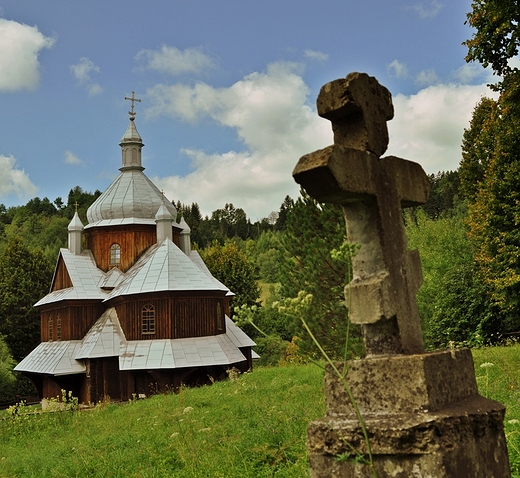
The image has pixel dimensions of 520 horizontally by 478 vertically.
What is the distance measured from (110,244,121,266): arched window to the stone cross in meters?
26.2

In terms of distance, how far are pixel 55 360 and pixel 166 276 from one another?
622 centimetres

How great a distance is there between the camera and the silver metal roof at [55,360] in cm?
2412

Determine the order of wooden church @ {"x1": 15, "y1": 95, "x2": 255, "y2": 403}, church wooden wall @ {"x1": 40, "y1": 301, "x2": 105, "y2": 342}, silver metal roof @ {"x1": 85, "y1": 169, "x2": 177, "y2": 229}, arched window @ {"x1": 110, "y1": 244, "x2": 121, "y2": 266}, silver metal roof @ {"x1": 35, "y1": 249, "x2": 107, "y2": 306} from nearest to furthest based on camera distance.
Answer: wooden church @ {"x1": 15, "y1": 95, "x2": 255, "y2": 403} → church wooden wall @ {"x1": 40, "y1": 301, "x2": 105, "y2": 342} → silver metal roof @ {"x1": 35, "y1": 249, "x2": 107, "y2": 306} → arched window @ {"x1": 110, "y1": 244, "x2": 121, "y2": 266} → silver metal roof @ {"x1": 85, "y1": 169, "x2": 177, "y2": 229}

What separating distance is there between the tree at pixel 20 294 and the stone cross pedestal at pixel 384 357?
1535 inches

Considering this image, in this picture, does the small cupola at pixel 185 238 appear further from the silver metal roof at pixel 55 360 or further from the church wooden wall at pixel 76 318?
the silver metal roof at pixel 55 360

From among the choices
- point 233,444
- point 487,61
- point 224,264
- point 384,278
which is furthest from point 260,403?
point 224,264

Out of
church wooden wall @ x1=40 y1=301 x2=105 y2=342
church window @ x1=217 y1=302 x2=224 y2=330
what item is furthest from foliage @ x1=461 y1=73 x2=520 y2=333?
church wooden wall @ x1=40 y1=301 x2=105 y2=342

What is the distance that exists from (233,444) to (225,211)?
98690 millimetres

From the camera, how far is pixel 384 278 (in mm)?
3193

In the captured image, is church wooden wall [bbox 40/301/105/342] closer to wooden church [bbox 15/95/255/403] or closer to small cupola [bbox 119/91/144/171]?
wooden church [bbox 15/95/255/403]

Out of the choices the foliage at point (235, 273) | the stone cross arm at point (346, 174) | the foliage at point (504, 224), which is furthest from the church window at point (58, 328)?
the stone cross arm at point (346, 174)

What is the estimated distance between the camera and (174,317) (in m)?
23.4

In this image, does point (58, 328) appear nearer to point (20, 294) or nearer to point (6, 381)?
point (6, 381)

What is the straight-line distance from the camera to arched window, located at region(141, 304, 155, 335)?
23766 millimetres
